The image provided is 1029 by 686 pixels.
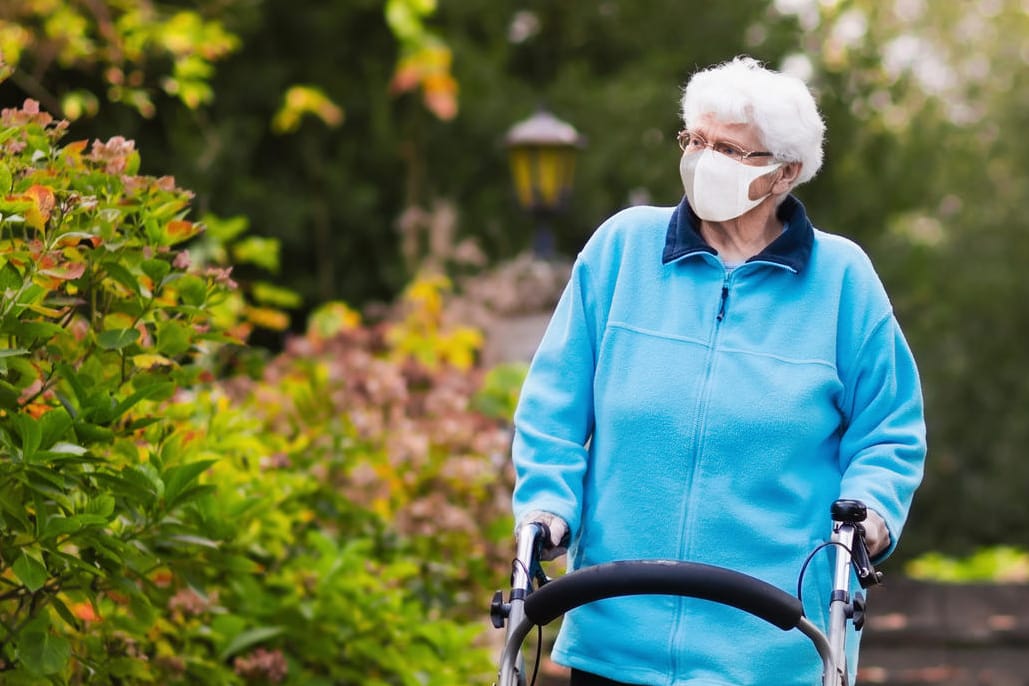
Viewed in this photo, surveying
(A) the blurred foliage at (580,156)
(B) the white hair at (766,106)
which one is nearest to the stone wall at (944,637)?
(A) the blurred foliage at (580,156)

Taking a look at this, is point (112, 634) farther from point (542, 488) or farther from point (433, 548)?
point (433, 548)

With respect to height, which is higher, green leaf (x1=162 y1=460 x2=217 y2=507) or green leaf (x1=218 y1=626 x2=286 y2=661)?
green leaf (x1=162 y1=460 x2=217 y2=507)

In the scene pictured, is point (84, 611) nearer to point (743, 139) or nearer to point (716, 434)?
point (716, 434)

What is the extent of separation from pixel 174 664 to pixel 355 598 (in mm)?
576

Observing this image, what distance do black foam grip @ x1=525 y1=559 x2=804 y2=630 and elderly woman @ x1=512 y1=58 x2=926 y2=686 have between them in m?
0.22

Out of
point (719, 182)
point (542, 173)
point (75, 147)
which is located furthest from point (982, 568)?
point (75, 147)

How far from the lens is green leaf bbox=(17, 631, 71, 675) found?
9.02 ft

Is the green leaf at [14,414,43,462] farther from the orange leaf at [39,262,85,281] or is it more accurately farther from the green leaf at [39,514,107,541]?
the orange leaf at [39,262,85,281]

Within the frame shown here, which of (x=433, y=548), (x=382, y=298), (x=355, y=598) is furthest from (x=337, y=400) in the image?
(x=382, y=298)

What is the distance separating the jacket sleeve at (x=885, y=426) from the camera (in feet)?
8.46

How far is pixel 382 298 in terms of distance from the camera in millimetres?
11578

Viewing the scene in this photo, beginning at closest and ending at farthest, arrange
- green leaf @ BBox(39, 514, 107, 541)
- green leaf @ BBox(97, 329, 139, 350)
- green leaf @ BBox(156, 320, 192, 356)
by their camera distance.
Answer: green leaf @ BBox(39, 514, 107, 541)
green leaf @ BBox(97, 329, 139, 350)
green leaf @ BBox(156, 320, 192, 356)

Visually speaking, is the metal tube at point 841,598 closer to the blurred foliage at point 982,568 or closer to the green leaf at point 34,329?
the green leaf at point 34,329

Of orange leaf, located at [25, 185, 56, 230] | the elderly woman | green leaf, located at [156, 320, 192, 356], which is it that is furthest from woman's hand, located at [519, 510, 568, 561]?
orange leaf, located at [25, 185, 56, 230]
